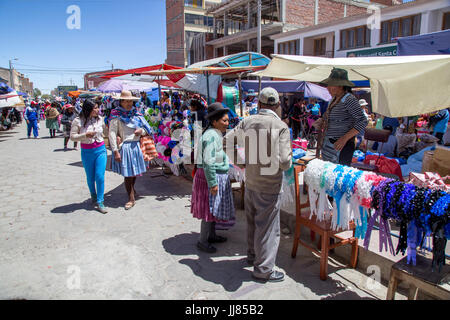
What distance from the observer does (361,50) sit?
57.1 ft

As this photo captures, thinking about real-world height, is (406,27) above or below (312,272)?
above

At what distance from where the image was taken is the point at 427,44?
207 inches

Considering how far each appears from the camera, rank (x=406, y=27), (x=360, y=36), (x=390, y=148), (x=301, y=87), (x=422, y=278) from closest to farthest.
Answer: (x=422, y=278) → (x=390, y=148) → (x=301, y=87) → (x=406, y=27) → (x=360, y=36)

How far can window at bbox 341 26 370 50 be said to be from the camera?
17.6m

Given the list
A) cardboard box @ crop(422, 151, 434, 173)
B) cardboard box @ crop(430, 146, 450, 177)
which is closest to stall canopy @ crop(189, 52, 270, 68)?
cardboard box @ crop(422, 151, 434, 173)

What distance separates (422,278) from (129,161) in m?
4.04

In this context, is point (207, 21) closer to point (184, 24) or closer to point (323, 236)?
point (184, 24)

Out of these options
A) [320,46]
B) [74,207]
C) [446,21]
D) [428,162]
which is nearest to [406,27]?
[446,21]

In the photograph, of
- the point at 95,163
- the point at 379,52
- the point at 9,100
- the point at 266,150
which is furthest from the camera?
the point at 379,52

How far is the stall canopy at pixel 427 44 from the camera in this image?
16.6 ft
